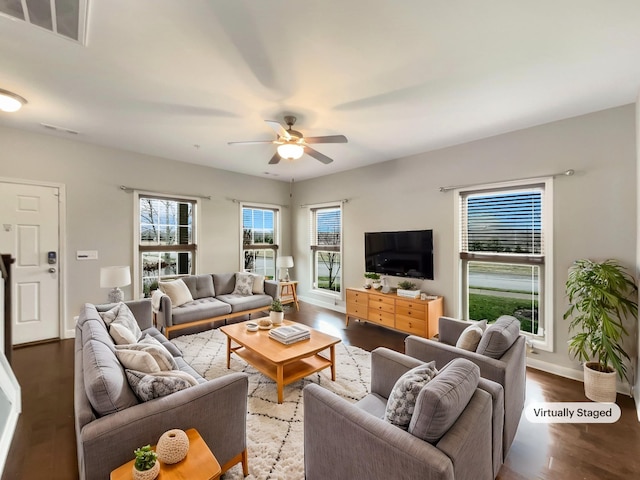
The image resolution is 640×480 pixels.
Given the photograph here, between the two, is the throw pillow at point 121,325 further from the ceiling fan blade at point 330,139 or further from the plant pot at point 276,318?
the ceiling fan blade at point 330,139

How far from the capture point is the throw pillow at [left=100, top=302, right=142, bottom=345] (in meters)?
2.13

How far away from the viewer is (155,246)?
4680 millimetres

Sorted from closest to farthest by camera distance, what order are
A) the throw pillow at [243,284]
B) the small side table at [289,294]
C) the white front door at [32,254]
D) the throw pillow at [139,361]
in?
1. the throw pillow at [139,361]
2. the white front door at [32,254]
3. the throw pillow at [243,284]
4. the small side table at [289,294]

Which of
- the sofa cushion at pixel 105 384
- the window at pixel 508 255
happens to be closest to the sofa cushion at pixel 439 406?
the sofa cushion at pixel 105 384

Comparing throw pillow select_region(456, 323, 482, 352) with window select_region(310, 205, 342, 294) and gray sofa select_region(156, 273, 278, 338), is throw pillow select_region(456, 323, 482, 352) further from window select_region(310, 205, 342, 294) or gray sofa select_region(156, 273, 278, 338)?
window select_region(310, 205, 342, 294)

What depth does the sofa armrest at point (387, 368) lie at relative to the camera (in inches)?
72.1

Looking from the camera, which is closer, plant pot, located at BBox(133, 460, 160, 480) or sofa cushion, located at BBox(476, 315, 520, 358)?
plant pot, located at BBox(133, 460, 160, 480)

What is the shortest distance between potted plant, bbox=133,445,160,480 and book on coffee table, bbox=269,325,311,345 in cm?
164

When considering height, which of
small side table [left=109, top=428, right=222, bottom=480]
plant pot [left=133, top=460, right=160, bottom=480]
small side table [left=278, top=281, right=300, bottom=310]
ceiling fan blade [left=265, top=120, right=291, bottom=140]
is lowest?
small side table [left=278, top=281, right=300, bottom=310]

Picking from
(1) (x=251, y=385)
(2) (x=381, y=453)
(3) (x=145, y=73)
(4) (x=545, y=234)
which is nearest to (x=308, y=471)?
(2) (x=381, y=453)

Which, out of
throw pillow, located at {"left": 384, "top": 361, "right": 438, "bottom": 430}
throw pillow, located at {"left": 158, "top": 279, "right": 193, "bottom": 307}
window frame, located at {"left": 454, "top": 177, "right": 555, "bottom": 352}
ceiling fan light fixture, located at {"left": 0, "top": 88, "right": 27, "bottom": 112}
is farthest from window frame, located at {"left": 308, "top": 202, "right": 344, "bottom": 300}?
ceiling fan light fixture, located at {"left": 0, "top": 88, "right": 27, "bottom": 112}

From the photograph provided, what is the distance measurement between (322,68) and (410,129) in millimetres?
1592

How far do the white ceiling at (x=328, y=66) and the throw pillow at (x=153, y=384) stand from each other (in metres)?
2.09

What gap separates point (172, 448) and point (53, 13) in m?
2.46
